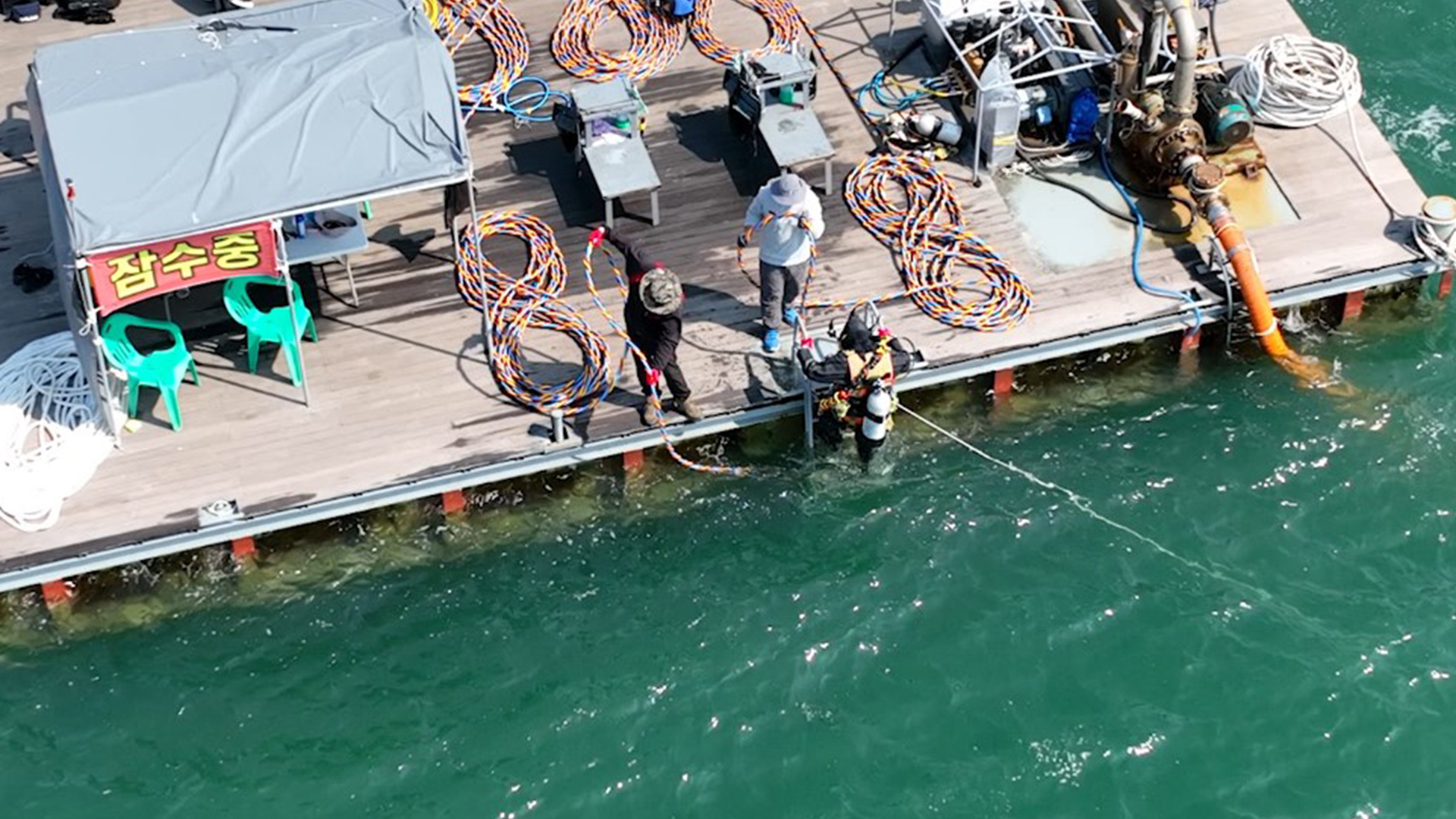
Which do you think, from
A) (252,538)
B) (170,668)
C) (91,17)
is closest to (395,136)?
(252,538)

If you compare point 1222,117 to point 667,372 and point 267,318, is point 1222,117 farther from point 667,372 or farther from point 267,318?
point 267,318

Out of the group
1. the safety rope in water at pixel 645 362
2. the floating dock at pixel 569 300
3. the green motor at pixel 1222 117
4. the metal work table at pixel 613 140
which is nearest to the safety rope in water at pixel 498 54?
the floating dock at pixel 569 300

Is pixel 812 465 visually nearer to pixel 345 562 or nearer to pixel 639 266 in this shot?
pixel 639 266

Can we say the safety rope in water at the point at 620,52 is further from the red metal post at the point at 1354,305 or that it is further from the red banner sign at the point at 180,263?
the red metal post at the point at 1354,305

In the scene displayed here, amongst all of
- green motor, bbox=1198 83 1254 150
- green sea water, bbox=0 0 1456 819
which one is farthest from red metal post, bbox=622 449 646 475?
green motor, bbox=1198 83 1254 150

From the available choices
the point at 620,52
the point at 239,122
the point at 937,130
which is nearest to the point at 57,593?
the point at 239,122

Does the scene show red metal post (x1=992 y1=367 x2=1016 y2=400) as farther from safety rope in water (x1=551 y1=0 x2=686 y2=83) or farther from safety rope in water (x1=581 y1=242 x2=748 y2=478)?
safety rope in water (x1=551 y1=0 x2=686 y2=83)
